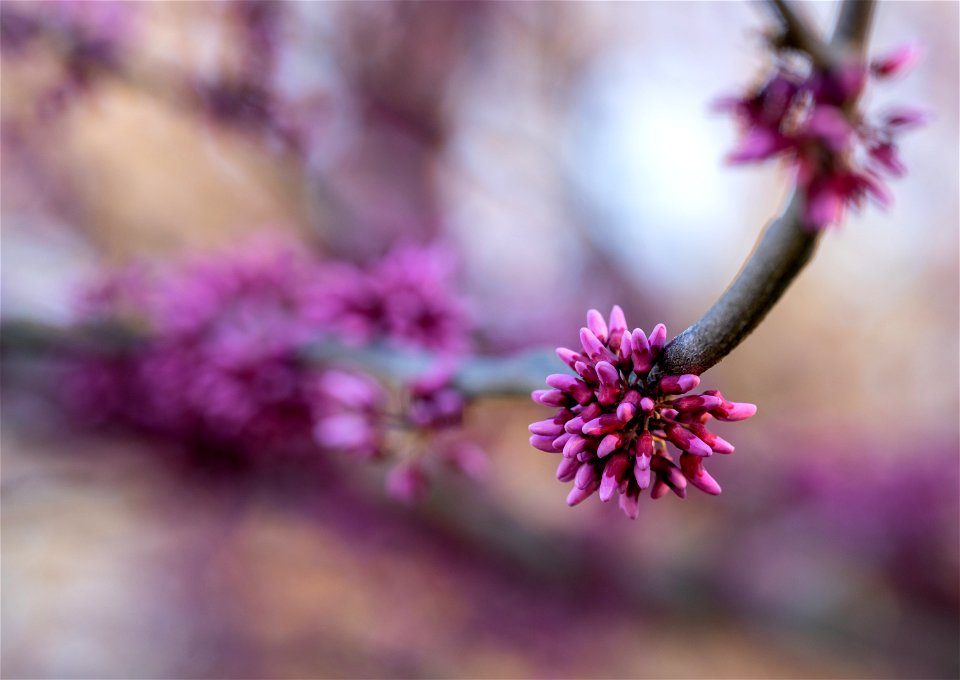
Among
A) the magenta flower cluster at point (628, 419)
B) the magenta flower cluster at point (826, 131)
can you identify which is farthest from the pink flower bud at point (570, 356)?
the magenta flower cluster at point (826, 131)

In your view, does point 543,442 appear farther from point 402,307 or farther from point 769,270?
point 402,307

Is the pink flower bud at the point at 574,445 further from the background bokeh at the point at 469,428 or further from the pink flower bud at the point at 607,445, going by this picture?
the background bokeh at the point at 469,428

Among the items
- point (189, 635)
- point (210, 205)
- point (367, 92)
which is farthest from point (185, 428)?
point (210, 205)

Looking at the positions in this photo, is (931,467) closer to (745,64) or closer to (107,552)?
(745,64)

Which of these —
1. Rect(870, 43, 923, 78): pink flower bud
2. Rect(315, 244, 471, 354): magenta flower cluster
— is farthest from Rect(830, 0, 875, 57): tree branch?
Rect(315, 244, 471, 354): magenta flower cluster

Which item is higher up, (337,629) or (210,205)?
(210,205)

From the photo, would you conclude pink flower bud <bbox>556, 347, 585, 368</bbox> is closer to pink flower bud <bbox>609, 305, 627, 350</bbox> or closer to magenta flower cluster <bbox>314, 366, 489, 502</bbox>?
pink flower bud <bbox>609, 305, 627, 350</bbox>
